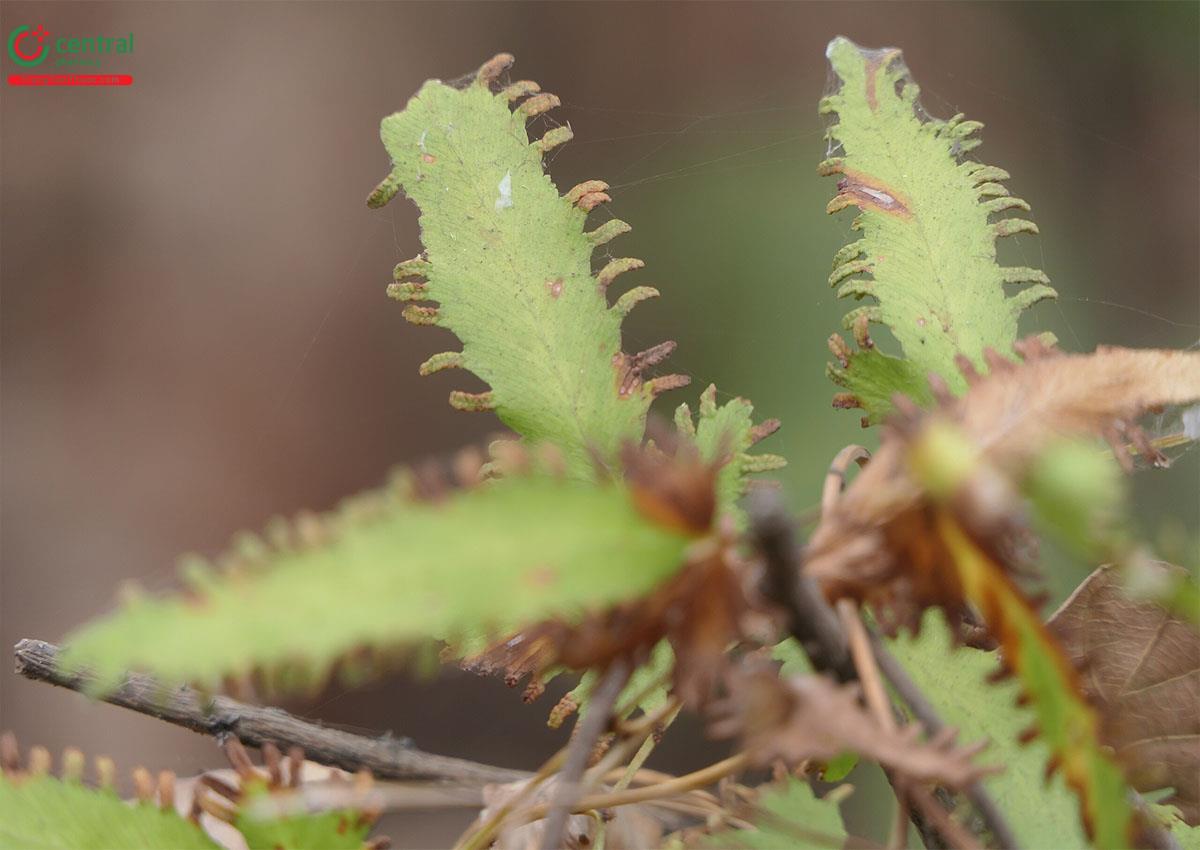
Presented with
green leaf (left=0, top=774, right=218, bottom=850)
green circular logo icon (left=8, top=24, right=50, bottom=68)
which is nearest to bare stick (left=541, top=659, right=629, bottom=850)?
green leaf (left=0, top=774, right=218, bottom=850)

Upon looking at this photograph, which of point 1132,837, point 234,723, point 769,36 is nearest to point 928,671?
point 1132,837

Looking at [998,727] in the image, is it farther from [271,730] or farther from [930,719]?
[271,730]

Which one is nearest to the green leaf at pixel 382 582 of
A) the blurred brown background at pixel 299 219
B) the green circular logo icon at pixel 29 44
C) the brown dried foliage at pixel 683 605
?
the brown dried foliage at pixel 683 605

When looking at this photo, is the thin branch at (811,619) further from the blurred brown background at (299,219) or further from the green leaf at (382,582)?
the blurred brown background at (299,219)

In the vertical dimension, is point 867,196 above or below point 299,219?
below

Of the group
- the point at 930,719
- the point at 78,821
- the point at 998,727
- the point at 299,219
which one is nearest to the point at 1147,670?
the point at 998,727

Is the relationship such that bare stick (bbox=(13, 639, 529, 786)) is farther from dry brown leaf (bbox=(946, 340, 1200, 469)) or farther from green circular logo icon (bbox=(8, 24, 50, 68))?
green circular logo icon (bbox=(8, 24, 50, 68))
